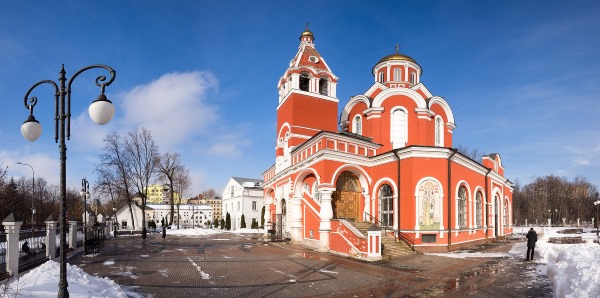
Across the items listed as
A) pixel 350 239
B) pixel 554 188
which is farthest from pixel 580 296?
pixel 554 188

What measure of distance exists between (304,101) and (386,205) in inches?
365

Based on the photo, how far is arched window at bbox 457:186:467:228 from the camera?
71.0 ft

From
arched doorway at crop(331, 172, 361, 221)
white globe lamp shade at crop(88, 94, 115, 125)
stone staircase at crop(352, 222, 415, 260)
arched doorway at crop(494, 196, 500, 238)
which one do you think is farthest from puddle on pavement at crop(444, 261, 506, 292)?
arched doorway at crop(494, 196, 500, 238)

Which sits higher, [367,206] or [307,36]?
[307,36]

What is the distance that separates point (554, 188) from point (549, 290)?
85762 millimetres

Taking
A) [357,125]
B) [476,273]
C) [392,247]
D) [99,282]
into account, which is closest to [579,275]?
[476,273]

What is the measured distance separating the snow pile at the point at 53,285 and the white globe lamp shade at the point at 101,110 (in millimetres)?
3503

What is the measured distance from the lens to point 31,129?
669 centimetres

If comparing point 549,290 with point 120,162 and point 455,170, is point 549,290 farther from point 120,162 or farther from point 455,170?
point 120,162

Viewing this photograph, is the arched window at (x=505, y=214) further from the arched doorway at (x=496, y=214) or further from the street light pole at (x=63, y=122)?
the street light pole at (x=63, y=122)

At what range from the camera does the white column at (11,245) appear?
435 inches

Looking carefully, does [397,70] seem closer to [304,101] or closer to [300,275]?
[304,101]

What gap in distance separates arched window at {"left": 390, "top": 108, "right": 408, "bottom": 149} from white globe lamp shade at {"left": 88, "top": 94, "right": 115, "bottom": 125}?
69.4ft

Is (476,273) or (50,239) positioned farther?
(50,239)
